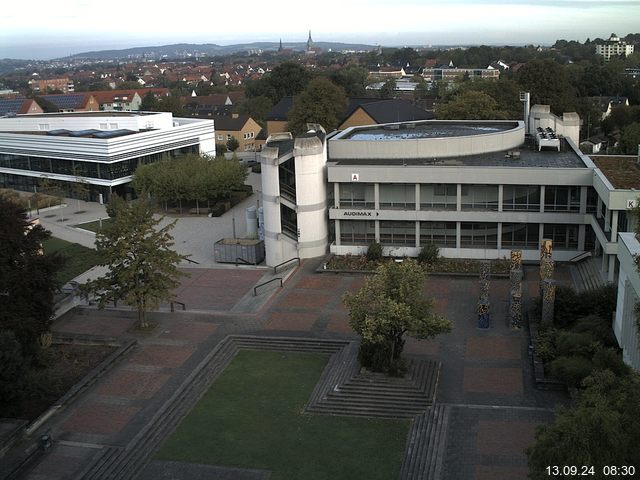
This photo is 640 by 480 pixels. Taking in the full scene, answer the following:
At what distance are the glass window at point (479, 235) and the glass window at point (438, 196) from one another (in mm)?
1343

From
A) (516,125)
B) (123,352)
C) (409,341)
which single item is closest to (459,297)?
(409,341)

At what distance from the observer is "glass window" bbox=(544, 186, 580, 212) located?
118 ft

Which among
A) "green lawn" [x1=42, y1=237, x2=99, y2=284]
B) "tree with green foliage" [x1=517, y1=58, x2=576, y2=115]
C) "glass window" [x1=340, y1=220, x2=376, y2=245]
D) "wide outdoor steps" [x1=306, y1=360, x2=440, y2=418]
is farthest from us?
"tree with green foliage" [x1=517, y1=58, x2=576, y2=115]

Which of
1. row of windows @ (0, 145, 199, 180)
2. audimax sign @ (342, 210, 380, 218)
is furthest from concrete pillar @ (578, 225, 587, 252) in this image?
row of windows @ (0, 145, 199, 180)

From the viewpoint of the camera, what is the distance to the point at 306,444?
2106 cm

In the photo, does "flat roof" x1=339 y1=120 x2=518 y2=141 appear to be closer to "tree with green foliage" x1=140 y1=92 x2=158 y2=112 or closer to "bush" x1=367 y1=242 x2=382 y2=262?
"bush" x1=367 y1=242 x2=382 y2=262

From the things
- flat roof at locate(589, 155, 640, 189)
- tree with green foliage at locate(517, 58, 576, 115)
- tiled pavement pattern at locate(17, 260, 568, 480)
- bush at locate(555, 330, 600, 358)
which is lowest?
tiled pavement pattern at locate(17, 260, 568, 480)

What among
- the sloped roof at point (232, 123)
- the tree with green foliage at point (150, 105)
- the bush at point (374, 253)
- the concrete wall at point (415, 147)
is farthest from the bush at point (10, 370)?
the tree with green foliage at point (150, 105)

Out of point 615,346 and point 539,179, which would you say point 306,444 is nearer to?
point 615,346

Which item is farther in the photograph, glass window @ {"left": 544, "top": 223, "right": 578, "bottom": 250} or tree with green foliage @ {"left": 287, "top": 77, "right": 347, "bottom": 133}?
tree with green foliage @ {"left": 287, "top": 77, "right": 347, "bottom": 133}

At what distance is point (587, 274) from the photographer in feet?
111

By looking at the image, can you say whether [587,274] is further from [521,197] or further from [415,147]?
[415,147]

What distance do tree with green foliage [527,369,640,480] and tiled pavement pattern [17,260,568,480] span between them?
598 cm

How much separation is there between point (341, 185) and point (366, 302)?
15125mm
